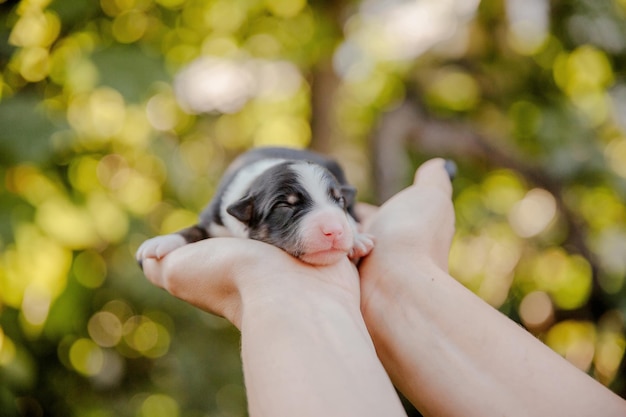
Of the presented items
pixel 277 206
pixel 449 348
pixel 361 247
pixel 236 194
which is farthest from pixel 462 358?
pixel 236 194

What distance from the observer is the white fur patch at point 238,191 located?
1.96 meters

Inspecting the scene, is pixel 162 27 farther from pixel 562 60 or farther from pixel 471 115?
pixel 562 60

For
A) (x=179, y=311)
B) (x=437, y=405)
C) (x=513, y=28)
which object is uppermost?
(x=513, y=28)

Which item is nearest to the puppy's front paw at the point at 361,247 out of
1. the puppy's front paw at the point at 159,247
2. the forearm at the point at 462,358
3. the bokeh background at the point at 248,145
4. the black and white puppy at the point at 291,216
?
the black and white puppy at the point at 291,216

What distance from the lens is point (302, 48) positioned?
326cm

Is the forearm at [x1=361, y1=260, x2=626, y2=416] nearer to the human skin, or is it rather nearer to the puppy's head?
the human skin

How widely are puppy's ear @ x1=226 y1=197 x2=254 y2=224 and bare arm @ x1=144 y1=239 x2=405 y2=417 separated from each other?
19 centimetres

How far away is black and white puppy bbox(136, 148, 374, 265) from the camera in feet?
5.13

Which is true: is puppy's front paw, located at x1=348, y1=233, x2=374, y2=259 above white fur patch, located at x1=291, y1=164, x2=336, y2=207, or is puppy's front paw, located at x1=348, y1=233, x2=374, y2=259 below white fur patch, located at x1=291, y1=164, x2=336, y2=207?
below

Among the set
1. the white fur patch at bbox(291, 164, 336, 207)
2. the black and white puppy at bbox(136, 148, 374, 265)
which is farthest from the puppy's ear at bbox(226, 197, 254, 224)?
the white fur patch at bbox(291, 164, 336, 207)

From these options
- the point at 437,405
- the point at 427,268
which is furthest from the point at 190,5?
the point at 437,405

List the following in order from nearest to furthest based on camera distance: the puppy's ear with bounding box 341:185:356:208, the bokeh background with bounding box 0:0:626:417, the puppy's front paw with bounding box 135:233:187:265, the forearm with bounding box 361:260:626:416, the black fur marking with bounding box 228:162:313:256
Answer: the forearm with bounding box 361:260:626:416 → the black fur marking with bounding box 228:162:313:256 → the puppy's front paw with bounding box 135:233:187:265 → the puppy's ear with bounding box 341:185:356:208 → the bokeh background with bounding box 0:0:626:417

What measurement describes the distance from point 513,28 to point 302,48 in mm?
1228

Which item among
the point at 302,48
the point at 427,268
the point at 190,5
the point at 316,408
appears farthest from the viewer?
the point at 302,48
